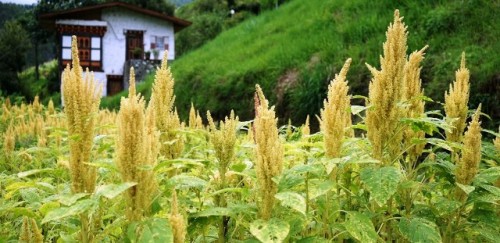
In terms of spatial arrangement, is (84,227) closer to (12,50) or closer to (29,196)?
(29,196)

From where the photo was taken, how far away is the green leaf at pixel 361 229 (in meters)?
1.83

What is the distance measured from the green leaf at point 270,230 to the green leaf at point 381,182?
13.7 inches

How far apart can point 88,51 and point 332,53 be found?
2237 cm

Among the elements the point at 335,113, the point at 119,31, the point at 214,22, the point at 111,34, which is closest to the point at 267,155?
the point at 335,113

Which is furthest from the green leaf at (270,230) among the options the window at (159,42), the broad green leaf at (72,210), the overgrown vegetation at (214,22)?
the window at (159,42)

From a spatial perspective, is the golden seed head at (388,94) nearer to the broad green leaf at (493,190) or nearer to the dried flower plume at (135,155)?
the broad green leaf at (493,190)

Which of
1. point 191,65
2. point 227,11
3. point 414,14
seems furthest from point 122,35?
point 414,14

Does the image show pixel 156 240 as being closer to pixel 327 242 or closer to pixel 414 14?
pixel 327 242

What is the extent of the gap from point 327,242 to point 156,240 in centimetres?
61

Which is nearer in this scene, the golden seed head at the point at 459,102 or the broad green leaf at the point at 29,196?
the broad green leaf at the point at 29,196

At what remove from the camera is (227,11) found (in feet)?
117

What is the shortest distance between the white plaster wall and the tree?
27.6 ft

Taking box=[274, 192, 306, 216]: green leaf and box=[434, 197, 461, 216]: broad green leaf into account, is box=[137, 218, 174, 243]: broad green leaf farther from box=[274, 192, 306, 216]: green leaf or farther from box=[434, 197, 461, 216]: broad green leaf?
box=[434, 197, 461, 216]: broad green leaf

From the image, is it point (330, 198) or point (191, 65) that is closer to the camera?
point (330, 198)
